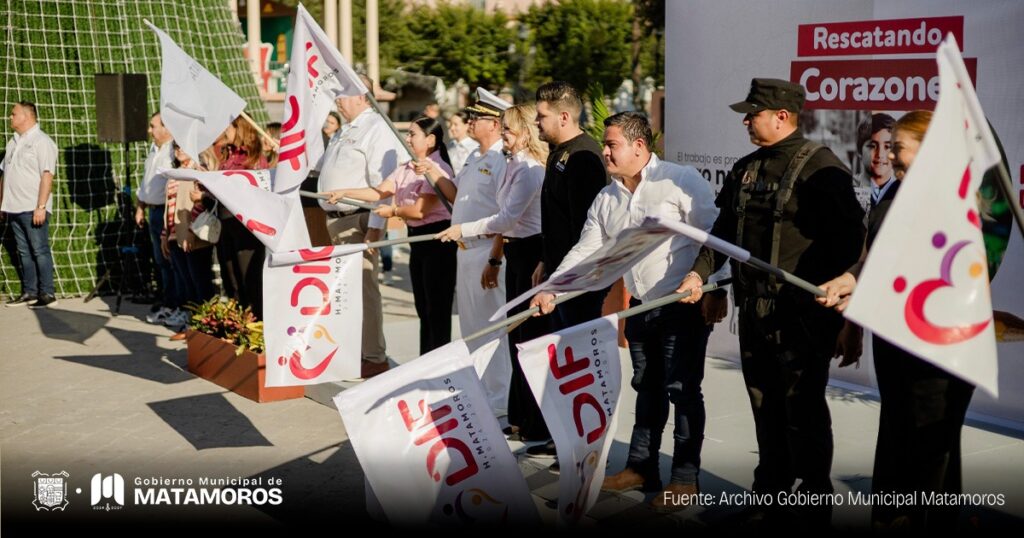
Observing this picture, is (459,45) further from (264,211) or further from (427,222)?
(264,211)

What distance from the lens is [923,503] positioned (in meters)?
4.92

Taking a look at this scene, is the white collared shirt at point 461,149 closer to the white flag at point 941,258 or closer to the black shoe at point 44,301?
the black shoe at point 44,301

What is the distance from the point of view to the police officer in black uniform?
5.21m

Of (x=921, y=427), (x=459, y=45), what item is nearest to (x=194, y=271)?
(x=921, y=427)

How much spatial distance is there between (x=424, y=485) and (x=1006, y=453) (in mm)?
3326

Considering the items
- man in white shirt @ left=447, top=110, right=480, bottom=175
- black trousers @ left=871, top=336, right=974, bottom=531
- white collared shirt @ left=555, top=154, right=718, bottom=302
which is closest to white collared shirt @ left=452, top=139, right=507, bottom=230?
white collared shirt @ left=555, top=154, right=718, bottom=302

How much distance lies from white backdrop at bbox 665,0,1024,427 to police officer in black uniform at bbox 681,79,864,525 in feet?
6.78

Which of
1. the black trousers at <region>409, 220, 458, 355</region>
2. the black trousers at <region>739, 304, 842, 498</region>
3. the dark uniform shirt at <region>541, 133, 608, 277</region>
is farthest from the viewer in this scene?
the black trousers at <region>409, 220, 458, 355</region>

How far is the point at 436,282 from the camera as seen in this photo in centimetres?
814

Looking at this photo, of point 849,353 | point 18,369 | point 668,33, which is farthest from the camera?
point 18,369

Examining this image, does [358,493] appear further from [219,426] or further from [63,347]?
[63,347]

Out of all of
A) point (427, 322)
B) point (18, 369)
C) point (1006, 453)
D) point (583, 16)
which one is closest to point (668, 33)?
point (427, 322)

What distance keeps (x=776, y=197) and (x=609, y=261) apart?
2.40 ft

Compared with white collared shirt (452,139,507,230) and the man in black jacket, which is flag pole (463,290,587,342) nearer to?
the man in black jacket
